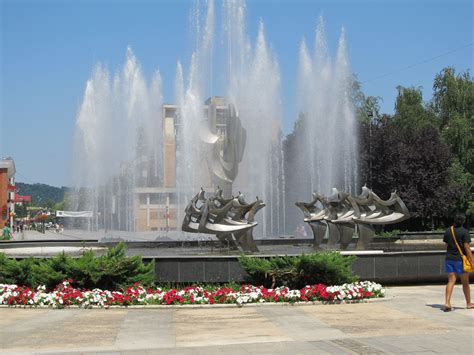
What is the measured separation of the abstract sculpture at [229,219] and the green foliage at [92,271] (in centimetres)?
404

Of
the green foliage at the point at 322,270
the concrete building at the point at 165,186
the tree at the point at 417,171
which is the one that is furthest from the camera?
the tree at the point at 417,171

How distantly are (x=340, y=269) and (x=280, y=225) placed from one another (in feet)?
79.6

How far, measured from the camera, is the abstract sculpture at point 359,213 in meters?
17.2

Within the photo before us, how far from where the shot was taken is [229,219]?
55.1ft

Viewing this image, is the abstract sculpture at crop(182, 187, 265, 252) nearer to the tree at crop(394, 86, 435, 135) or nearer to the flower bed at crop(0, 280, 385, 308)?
the flower bed at crop(0, 280, 385, 308)

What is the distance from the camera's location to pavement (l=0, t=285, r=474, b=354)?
7.68 meters

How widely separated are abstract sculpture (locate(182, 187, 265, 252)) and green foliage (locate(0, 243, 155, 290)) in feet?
13.3

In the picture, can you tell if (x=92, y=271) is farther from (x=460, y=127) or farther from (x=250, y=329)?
(x=460, y=127)

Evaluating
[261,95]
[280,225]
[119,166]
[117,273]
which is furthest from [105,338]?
[280,225]

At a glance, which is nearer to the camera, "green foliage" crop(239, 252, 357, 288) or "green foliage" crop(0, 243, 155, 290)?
"green foliage" crop(0, 243, 155, 290)

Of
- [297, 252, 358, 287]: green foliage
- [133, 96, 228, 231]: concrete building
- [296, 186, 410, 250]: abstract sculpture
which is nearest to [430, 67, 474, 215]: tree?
[133, 96, 228, 231]: concrete building

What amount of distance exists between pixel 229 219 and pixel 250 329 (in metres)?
7.89

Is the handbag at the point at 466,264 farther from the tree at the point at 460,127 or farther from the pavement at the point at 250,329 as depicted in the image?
the tree at the point at 460,127

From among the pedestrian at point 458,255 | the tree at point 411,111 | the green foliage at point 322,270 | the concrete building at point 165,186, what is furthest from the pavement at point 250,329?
the tree at point 411,111
